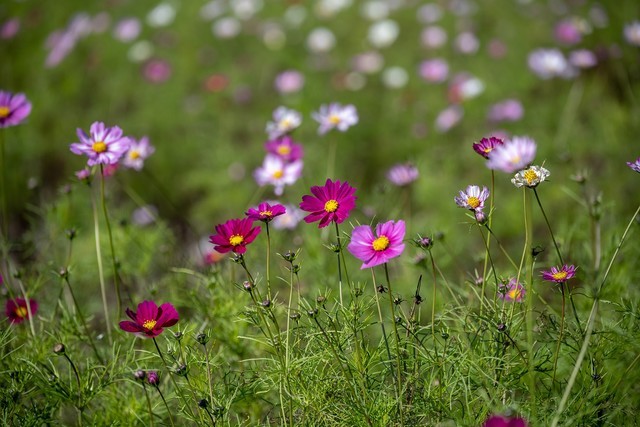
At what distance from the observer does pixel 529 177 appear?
0.81 meters

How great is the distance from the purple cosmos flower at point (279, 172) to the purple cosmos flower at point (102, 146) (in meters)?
0.40

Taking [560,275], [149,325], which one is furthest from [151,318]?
[560,275]

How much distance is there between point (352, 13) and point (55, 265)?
2.80m

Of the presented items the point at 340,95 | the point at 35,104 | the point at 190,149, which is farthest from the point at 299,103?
the point at 35,104

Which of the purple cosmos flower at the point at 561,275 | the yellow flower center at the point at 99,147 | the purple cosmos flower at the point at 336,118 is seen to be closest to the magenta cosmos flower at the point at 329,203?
the purple cosmos flower at the point at 561,275

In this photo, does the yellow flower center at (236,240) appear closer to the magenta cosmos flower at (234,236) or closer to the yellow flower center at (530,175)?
the magenta cosmos flower at (234,236)

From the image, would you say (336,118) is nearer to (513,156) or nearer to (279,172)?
(279,172)

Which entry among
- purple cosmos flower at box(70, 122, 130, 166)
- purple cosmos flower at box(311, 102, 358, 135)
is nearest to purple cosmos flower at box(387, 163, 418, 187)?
purple cosmos flower at box(311, 102, 358, 135)

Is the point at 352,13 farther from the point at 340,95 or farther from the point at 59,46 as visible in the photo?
the point at 59,46

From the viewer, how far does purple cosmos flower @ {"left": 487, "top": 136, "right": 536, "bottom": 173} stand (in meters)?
0.77

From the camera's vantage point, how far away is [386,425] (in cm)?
83

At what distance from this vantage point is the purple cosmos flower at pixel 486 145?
0.87 metres

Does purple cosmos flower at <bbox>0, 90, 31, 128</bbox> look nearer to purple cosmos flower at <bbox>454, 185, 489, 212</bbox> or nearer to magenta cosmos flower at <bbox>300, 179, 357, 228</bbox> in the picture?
magenta cosmos flower at <bbox>300, 179, 357, 228</bbox>

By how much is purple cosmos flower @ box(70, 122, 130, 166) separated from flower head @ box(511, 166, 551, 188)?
0.68 metres
